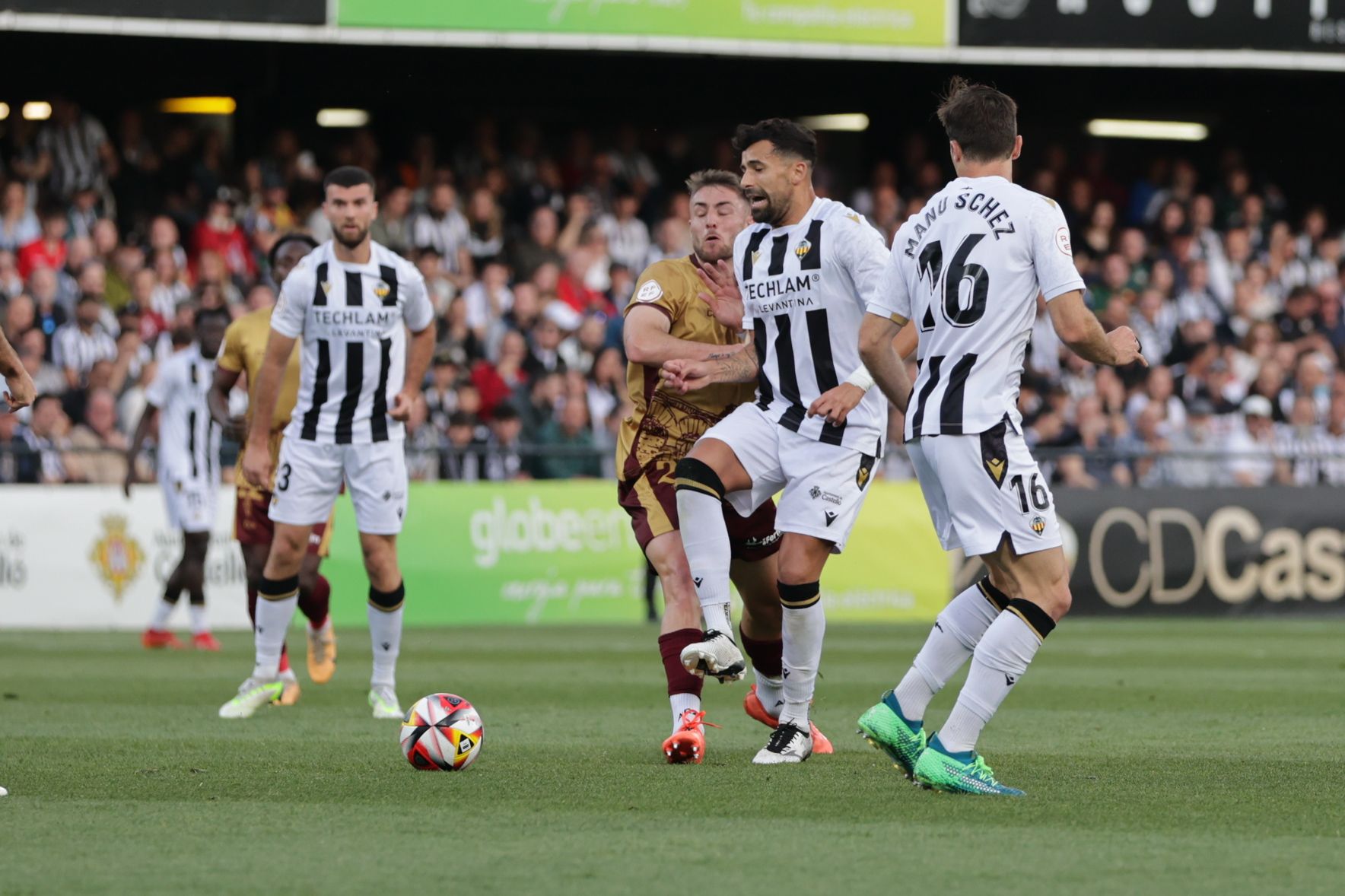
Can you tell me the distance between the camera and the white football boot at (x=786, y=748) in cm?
698

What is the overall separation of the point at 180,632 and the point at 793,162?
11.0 meters

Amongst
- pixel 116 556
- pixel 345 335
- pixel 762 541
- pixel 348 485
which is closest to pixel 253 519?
pixel 348 485

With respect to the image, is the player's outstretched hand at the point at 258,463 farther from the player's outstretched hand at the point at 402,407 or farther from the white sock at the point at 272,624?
the white sock at the point at 272,624

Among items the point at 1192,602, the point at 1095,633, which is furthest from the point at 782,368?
the point at 1192,602

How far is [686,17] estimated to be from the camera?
1981cm

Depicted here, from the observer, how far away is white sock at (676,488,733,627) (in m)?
7.07

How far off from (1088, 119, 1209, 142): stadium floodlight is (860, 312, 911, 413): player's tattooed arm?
2102 centimetres

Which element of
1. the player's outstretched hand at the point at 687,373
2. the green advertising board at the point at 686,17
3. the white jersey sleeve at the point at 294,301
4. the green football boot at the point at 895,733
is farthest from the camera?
the green advertising board at the point at 686,17

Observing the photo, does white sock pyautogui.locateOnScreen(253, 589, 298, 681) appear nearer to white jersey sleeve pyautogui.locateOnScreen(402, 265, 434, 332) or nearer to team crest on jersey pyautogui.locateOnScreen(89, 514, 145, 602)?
white jersey sleeve pyautogui.locateOnScreen(402, 265, 434, 332)

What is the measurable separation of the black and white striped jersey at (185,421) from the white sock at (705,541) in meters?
7.58

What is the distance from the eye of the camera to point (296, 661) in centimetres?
1299

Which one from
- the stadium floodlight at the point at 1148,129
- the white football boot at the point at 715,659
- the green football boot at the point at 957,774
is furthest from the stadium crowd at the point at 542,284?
the green football boot at the point at 957,774

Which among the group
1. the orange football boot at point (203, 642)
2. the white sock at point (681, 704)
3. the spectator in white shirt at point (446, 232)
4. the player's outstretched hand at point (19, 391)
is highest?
the spectator in white shirt at point (446, 232)

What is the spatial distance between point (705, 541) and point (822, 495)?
46cm
